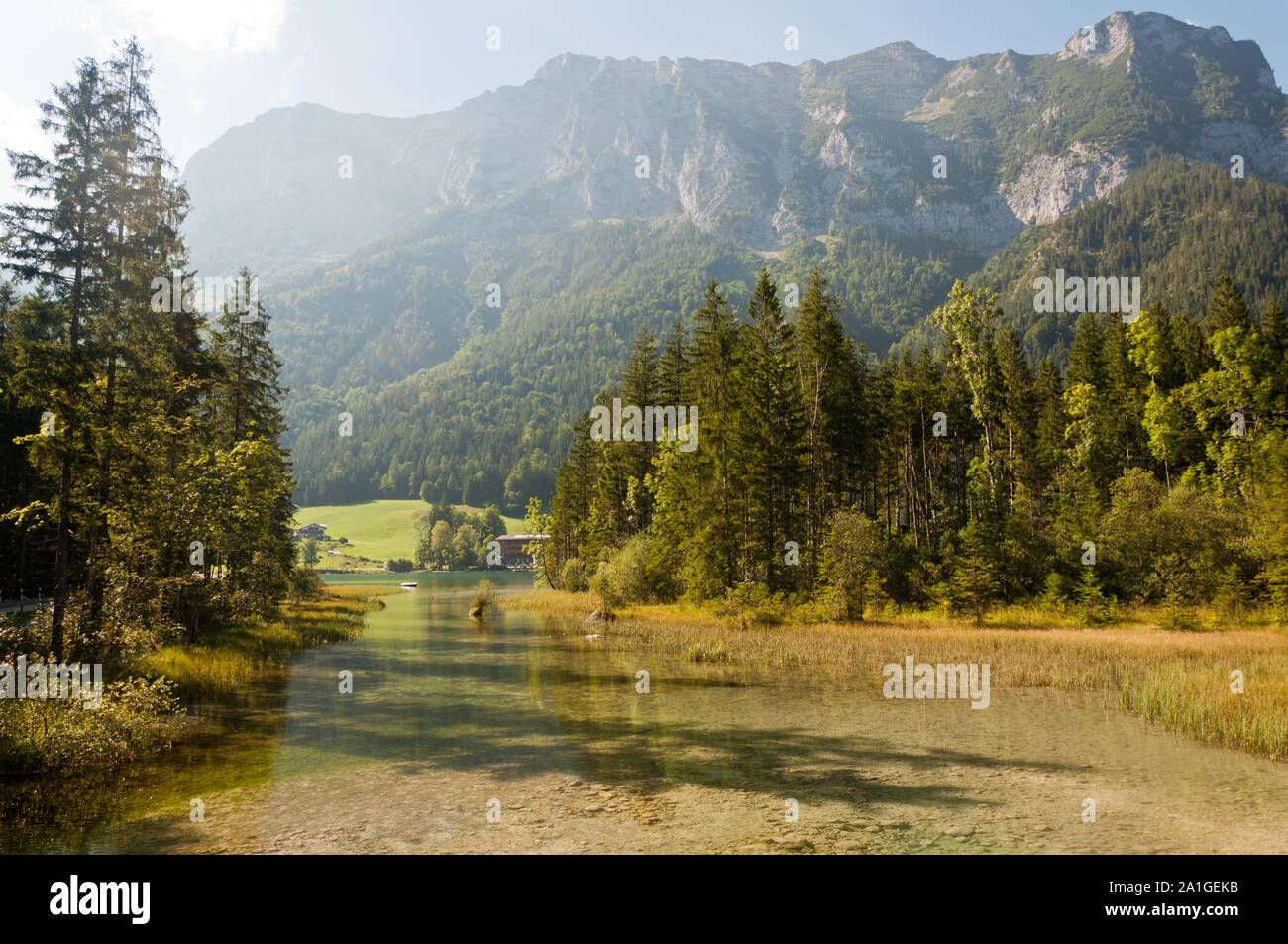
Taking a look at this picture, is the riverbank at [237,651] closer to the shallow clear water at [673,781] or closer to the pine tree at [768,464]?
the shallow clear water at [673,781]

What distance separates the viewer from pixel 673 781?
1347 centimetres

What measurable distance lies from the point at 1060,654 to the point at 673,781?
21.5 meters

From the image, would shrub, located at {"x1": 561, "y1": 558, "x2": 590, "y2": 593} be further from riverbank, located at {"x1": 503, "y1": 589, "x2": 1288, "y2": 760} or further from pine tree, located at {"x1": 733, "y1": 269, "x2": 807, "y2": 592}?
pine tree, located at {"x1": 733, "y1": 269, "x2": 807, "y2": 592}

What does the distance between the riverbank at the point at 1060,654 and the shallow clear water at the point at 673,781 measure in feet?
4.13

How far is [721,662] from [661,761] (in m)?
15.8

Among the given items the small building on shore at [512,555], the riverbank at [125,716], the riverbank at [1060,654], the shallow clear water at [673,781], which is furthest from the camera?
the small building on shore at [512,555]

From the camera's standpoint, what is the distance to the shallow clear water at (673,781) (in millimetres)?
10375

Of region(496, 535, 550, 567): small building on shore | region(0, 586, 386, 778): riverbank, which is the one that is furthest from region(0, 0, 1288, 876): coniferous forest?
region(496, 535, 550, 567): small building on shore

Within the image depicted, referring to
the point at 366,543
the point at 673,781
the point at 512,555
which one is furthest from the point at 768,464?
the point at 366,543

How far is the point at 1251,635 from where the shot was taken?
30500 mm

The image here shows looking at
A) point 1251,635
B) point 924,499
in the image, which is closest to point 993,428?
point 924,499

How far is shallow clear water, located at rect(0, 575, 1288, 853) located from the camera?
34.0 feet

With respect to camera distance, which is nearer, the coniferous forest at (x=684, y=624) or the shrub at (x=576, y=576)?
the coniferous forest at (x=684, y=624)

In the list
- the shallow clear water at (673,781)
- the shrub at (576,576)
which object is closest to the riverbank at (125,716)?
the shallow clear water at (673,781)
